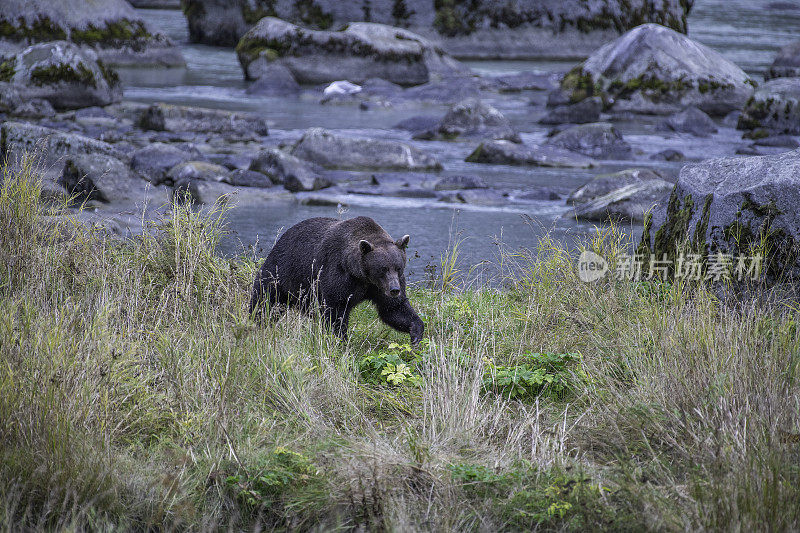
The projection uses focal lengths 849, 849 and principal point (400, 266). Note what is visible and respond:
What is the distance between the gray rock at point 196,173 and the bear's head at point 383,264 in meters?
7.00

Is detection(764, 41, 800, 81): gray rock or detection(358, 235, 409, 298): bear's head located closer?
detection(358, 235, 409, 298): bear's head

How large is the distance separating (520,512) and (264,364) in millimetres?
1668

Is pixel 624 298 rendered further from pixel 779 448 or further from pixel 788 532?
pixel 788 532

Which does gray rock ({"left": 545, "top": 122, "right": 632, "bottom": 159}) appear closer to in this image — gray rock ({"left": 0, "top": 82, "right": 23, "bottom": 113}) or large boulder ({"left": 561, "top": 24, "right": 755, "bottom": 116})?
large boulder ({"left": 561, "top": 24, "right": 755, "bottom": 116})

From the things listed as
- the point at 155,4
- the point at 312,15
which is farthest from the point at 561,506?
the point at 155,4

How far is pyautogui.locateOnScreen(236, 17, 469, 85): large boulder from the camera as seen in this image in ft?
75.5

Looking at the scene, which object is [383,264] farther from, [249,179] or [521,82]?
[521,82]

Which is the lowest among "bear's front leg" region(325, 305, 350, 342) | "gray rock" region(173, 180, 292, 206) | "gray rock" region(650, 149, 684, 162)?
"gray rock" region(650, 149, 684, 162)

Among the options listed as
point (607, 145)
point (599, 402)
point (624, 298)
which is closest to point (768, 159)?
point (624, 298)

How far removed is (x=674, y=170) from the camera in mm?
13242

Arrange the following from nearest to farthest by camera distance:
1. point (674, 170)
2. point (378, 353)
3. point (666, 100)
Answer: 1. point (378, 353)
2. point (674, 170)
3. point (666, 100)

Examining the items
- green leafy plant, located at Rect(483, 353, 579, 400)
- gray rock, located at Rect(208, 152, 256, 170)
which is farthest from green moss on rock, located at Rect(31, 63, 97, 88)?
green leafy plant, located at Rect(483, 353, 579, 400)

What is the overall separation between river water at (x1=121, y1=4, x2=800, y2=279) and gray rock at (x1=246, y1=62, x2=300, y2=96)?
481mm

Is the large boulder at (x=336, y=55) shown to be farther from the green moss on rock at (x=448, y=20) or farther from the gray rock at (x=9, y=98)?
the gray rock at (x=9, y=98)
